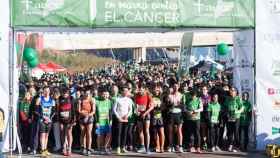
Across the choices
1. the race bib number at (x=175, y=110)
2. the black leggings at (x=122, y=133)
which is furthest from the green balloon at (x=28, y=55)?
the race bib number at (x=175, y=110)

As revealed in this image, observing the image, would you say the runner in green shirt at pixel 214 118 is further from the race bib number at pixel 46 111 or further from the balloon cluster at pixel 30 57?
the balloon cluster at pixel 30 57

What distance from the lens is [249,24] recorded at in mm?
13578

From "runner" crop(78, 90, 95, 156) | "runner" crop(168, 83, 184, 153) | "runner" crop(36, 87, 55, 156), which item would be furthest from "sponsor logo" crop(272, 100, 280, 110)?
"runner" crop(36, 87, 55, 156)

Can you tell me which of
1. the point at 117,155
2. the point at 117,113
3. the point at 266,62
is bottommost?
the point at 117,155

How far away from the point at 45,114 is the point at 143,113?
2.15 metres

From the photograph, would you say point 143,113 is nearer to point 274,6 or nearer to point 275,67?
point 275,67

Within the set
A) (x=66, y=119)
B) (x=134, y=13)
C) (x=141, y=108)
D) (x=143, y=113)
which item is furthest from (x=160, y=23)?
(x=66, y=119)

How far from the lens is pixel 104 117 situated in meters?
13.5

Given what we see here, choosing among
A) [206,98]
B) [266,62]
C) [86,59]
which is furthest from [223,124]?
[86,59]

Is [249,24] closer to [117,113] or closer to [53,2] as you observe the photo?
[117,113]

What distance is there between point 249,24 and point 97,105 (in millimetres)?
3838

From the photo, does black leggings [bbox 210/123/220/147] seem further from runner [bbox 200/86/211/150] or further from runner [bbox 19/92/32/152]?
runner [bbox 19/92/32/152]

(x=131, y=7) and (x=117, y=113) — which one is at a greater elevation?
(x=131, y=7)

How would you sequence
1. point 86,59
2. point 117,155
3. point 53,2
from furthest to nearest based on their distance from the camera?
point 86,59, point 117,155, point 53,2
